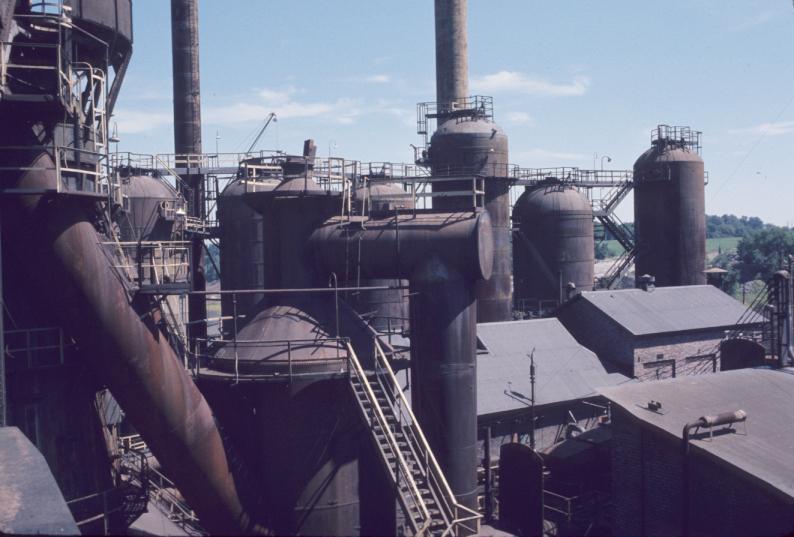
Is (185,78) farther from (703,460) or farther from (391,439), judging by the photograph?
(703,460)

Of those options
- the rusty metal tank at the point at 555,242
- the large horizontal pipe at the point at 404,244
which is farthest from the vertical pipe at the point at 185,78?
the large horizontal pipe at the point at 404,244

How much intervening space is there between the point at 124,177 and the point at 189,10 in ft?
39.9

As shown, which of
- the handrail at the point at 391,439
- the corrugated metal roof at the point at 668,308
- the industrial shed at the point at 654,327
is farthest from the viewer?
the corrugated metal roof at the point at 668,308

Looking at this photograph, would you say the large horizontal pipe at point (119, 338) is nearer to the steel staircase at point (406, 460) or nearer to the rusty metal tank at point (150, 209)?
the steel staircase at point (406, 460)

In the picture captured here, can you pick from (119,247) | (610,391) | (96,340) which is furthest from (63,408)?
(610,391)

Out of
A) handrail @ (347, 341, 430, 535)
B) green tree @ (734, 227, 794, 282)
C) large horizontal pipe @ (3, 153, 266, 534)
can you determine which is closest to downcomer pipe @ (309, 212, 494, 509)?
handrail @ (347, 341, 430, 535)

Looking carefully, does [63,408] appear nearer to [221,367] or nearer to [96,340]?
[96,340]

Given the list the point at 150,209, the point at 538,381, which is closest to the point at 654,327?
the point at 538,381

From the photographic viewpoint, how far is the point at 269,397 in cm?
1550

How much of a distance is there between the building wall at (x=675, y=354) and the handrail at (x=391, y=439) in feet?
63.5

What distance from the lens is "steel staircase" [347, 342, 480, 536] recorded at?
566 inches

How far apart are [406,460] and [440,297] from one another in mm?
3435

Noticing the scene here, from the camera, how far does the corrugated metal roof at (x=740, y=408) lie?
16688 millimetres

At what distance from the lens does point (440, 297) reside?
16156 millimetres
